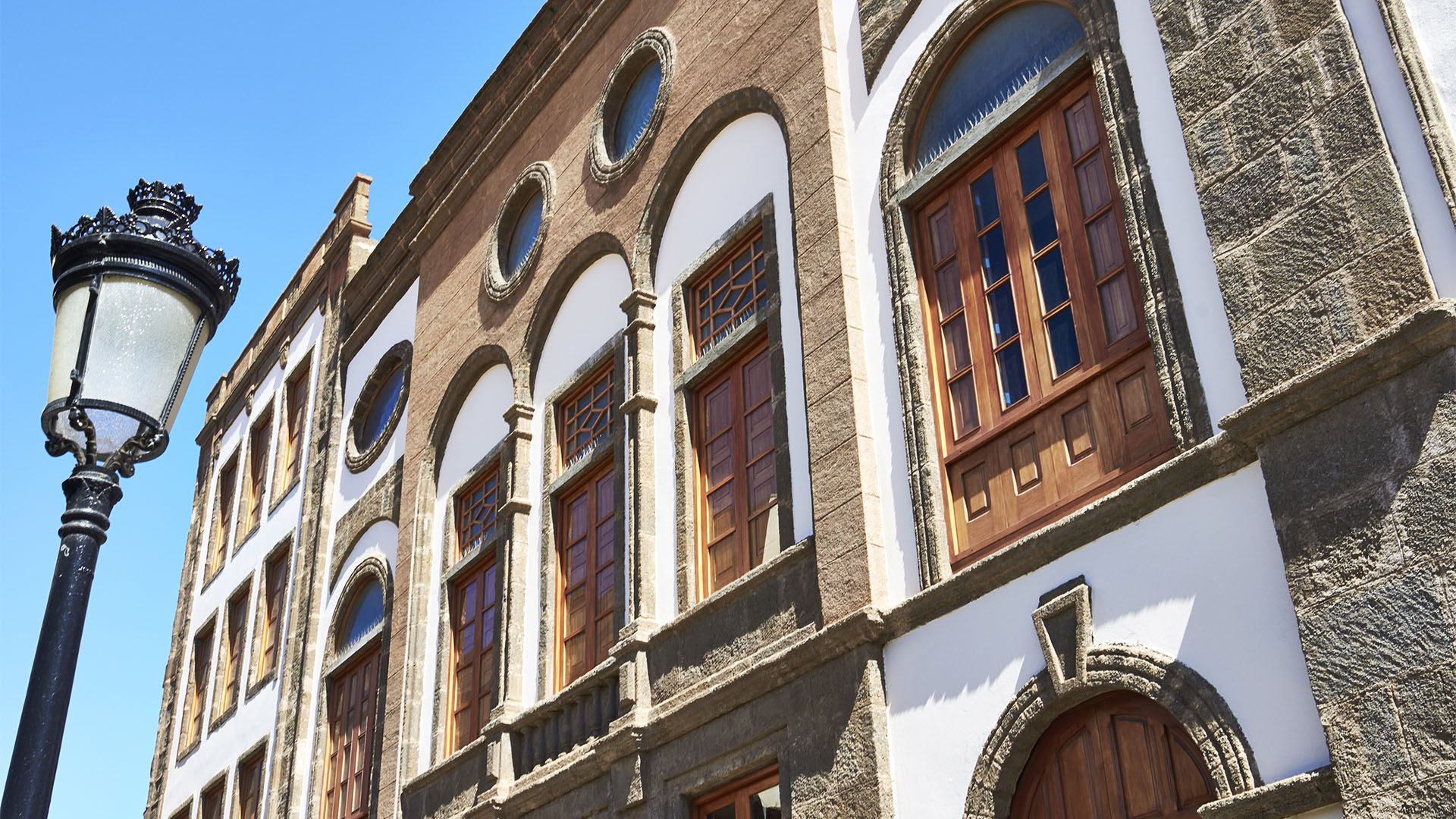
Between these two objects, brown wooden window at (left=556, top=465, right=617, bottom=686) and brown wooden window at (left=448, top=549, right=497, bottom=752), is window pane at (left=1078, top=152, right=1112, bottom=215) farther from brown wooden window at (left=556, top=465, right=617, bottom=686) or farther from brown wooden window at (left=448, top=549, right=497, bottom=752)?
brown wooden window at (left=448, top=549, right=497, bottom=752)

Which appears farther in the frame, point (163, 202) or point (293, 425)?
point (293, 425)

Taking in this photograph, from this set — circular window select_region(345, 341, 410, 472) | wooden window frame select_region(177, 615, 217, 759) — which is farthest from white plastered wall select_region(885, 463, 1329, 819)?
wooden window frame select_region(177, 615, 217, 759)

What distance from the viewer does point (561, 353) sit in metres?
12.5

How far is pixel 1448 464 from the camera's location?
524cm

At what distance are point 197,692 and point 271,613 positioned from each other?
305cm

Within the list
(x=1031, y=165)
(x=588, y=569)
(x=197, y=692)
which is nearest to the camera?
(x=1031, y=165)

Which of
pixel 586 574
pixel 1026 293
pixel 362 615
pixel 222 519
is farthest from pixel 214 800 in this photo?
pixel 1026 293

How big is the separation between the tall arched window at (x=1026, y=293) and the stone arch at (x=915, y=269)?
0.28 ft

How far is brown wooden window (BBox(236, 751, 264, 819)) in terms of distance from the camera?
661 inches

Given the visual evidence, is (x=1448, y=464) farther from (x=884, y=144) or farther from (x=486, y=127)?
(x=486, y=127)

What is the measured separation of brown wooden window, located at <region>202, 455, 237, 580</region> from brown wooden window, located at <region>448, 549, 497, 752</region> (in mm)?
→ 9356

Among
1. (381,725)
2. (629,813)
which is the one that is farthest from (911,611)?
(381,725)

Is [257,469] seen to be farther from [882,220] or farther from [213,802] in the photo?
[882,220]

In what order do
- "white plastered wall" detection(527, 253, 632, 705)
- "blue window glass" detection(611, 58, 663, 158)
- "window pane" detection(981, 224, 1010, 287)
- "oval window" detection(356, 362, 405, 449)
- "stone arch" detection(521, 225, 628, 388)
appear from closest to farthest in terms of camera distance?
"window pane" detection(981, 224, 1010, 287), "white plastered wall" detection(527, 253, 632, 705), "blue window glass" detection(611, 58, 663, 158), "stone arch" detection(521, 225, 628, 388), "oval window" detection(356, 362, 405, 449)
